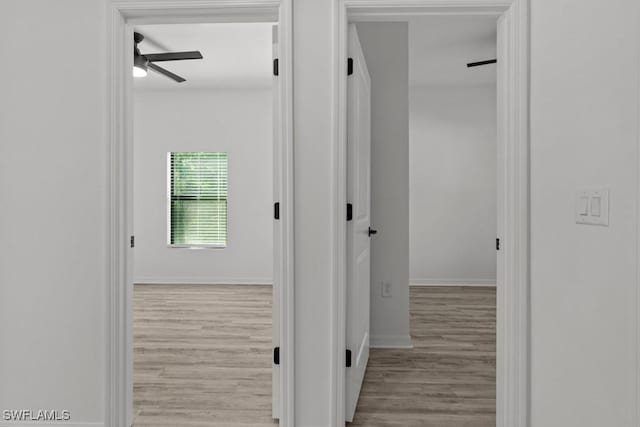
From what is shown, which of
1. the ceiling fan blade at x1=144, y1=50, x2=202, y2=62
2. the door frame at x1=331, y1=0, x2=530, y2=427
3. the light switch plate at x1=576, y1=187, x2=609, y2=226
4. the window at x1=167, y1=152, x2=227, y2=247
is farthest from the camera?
the window at x1=167, y1=152, x2=227, y2=247

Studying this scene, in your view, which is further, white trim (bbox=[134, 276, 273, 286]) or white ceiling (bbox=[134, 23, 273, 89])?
white trim (bbox=[134, 276, 273, 286])

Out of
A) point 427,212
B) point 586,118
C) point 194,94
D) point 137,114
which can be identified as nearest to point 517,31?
point 586,118

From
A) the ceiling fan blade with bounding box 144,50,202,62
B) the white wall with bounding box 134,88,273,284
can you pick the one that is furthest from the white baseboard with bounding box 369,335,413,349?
the white wall with bounding box 134,88,273,284

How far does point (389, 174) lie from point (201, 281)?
159 inches

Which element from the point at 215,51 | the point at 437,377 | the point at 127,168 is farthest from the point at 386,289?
the point at 215,51

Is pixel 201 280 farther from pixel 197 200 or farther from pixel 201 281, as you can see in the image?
pixel 197 200

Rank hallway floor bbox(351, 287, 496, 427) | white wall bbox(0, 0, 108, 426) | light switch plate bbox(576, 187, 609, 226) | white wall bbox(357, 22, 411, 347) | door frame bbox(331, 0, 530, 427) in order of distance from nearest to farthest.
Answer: light switch plate bbox(576, 187, 609, 226) → door frame bbox(331, 0, 530, 427) → white wall bbox(0, 0, 108, 426) → hallway floor bbox(351, 287, 496, 427) → white wall bbox(357, 22, 411, 347)

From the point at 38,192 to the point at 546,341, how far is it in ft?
7.75

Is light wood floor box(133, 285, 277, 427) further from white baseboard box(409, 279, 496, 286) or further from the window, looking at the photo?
white baseboard box(409, 279, 496, 286)

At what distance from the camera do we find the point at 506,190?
2293 millimetres

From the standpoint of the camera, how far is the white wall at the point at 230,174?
702cm

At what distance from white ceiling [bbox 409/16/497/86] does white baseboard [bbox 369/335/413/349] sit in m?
2.39

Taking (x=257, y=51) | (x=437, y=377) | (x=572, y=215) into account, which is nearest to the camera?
(x=572, y=215)

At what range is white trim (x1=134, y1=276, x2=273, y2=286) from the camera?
23.1 feet
